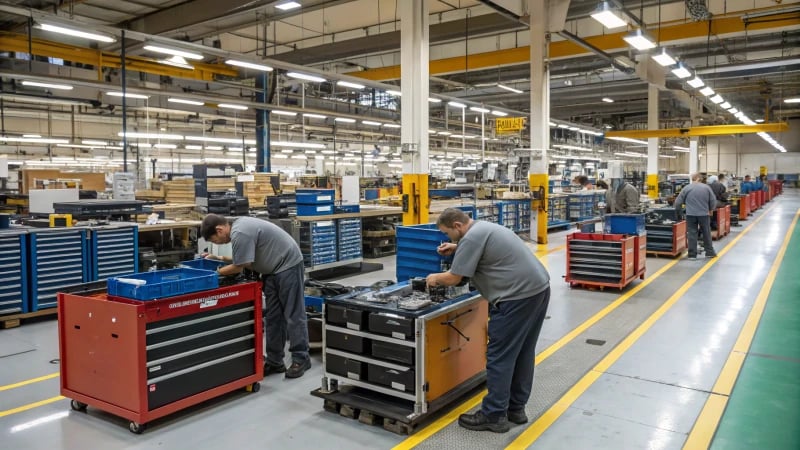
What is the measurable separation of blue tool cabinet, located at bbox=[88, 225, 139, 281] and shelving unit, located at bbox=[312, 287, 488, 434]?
180 inches

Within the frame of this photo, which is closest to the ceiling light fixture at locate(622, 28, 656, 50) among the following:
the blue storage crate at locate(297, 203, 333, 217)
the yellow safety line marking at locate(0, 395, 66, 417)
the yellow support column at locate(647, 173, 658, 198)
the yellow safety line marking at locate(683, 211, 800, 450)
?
the yellow safety line marking at locate(683, 211, 800, 450)

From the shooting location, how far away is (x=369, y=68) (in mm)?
16609

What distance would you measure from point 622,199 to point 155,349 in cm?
858

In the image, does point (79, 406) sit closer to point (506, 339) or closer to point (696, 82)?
point (506, 339)

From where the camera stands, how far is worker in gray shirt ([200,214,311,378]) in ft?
14.3

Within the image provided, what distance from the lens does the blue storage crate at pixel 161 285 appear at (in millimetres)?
3641

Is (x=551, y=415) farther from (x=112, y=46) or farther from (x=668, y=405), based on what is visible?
(x=112, y=46)

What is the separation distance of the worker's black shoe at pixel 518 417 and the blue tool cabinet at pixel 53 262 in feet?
19.2

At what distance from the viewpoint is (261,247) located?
4.55 metres

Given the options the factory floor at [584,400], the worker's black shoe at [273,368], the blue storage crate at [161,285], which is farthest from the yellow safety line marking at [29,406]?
the worker's black shoe at [273,368]

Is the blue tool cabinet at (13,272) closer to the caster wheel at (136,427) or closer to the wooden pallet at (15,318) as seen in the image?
the wooden pallet at (15,318)

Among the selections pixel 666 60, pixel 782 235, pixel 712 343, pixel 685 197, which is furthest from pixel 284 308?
pixel 782 235

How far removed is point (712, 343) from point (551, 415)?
8.90 feet

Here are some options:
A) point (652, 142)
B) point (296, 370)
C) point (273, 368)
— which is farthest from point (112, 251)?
point (652, 142)
